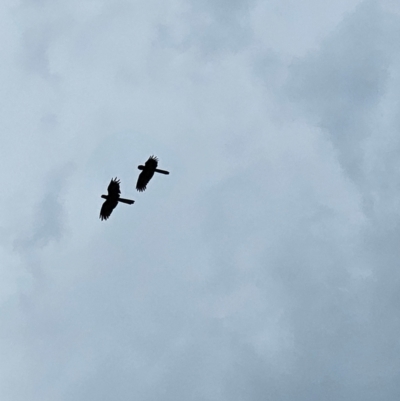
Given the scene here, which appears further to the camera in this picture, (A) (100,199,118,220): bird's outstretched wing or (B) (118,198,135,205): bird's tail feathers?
(A) (100,199,118,220): bird's outstretched wing

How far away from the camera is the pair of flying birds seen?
8094 centimetres

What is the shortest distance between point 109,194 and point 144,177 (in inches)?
231

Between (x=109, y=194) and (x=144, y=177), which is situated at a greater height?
(x=144, y=177)

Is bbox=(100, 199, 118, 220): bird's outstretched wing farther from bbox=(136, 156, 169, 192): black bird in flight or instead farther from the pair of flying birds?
bbox=(136, 156, 169, 192): black bird in flight

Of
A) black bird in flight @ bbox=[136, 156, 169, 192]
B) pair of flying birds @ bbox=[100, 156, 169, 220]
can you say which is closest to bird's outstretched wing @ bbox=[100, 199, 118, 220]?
pair of flying birds @ bbox=[100, 156, 169, 220]

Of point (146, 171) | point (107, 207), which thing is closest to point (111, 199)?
point (107, 207)

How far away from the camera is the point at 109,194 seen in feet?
266

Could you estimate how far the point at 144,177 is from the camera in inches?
3292

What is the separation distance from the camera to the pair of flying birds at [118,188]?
266ft

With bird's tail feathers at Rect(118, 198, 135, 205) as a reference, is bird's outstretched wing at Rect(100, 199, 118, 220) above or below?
below

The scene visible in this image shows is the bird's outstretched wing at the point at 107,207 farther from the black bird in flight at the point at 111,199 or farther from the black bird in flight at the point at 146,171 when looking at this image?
the black bird in flight at the point at 146,171

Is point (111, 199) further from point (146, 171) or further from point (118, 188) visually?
point (146, 171)

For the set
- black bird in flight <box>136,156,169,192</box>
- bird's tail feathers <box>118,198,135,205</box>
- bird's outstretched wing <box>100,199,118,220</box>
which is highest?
black bird in flight <box>136,156,169,192</box>

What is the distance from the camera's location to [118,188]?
266 feet
